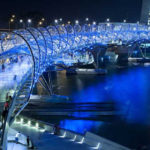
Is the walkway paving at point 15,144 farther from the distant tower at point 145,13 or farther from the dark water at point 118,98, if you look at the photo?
the distant tower at point 145,13

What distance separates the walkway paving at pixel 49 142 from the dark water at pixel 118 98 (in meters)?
1.39

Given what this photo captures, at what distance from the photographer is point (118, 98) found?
743 centimetres

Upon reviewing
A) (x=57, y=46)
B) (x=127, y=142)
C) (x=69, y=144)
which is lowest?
(x=127, y=142)

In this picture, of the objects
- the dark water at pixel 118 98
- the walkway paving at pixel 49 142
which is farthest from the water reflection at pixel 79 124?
the walkway paving at pixel 49 142

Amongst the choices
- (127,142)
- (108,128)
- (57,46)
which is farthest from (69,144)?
(57,46)

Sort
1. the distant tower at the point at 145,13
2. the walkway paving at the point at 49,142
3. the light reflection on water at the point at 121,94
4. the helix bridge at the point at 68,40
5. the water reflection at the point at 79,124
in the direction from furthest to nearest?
the distant tower at the point at 145,13, the helix bridge at the point at 68,40, the light reflection on water at the point at 121,94, the water reflection at the point at 79,124, the walkway paving at the point at 49,142

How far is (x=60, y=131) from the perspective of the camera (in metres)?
3.54

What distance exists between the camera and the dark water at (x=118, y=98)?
189 inches

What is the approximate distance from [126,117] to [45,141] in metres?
2.76

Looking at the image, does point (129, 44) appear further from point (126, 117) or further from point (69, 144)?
point (69, 144)

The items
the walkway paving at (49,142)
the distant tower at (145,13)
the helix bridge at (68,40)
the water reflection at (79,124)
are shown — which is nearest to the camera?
the walkway paving at (49,142)

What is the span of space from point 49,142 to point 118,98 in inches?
175

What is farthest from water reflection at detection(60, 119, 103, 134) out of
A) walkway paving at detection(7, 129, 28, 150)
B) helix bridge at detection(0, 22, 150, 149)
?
walkway paving at detection(7, 129, 28, 150)

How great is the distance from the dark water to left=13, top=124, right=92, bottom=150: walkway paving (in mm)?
1393
